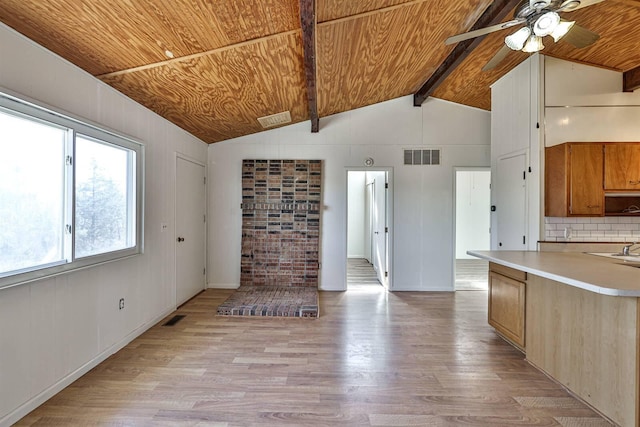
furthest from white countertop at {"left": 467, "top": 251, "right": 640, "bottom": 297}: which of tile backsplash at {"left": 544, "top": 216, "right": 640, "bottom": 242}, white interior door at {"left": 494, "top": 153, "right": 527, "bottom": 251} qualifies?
white interior door at {"left": 494, "top": 153, "right": 527, "bottom": 251}

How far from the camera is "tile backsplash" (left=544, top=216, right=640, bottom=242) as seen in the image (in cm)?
343

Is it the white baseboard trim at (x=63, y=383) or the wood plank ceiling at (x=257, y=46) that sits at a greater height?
the wood plank ceiling at (x=257, y=46)

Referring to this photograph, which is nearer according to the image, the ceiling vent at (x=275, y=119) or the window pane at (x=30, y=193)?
the window pane at (x=30, y=193)

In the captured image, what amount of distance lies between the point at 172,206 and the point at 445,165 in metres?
4.21

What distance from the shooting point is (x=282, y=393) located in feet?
7.33

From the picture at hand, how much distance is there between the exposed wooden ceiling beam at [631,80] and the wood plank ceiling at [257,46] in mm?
74

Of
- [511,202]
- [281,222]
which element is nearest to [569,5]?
[511,202]

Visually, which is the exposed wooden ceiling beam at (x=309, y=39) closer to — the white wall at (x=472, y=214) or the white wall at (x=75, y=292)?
the white wall at (x=75, y=292)

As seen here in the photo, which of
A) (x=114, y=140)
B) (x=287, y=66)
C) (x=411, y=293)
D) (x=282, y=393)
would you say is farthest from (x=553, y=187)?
(x=114, y=140)

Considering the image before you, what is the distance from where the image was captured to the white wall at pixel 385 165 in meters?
5.04

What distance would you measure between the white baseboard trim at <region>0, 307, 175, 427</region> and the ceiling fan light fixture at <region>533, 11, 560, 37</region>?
13.6ft

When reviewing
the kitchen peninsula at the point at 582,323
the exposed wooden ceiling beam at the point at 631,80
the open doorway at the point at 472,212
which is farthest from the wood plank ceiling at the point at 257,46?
the open doorway at the point at 472,212

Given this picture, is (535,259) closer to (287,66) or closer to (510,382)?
(510,382)

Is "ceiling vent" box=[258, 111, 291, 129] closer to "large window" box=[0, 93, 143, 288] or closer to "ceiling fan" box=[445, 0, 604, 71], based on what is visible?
"large window" box=[0, 93, 143, 288]
